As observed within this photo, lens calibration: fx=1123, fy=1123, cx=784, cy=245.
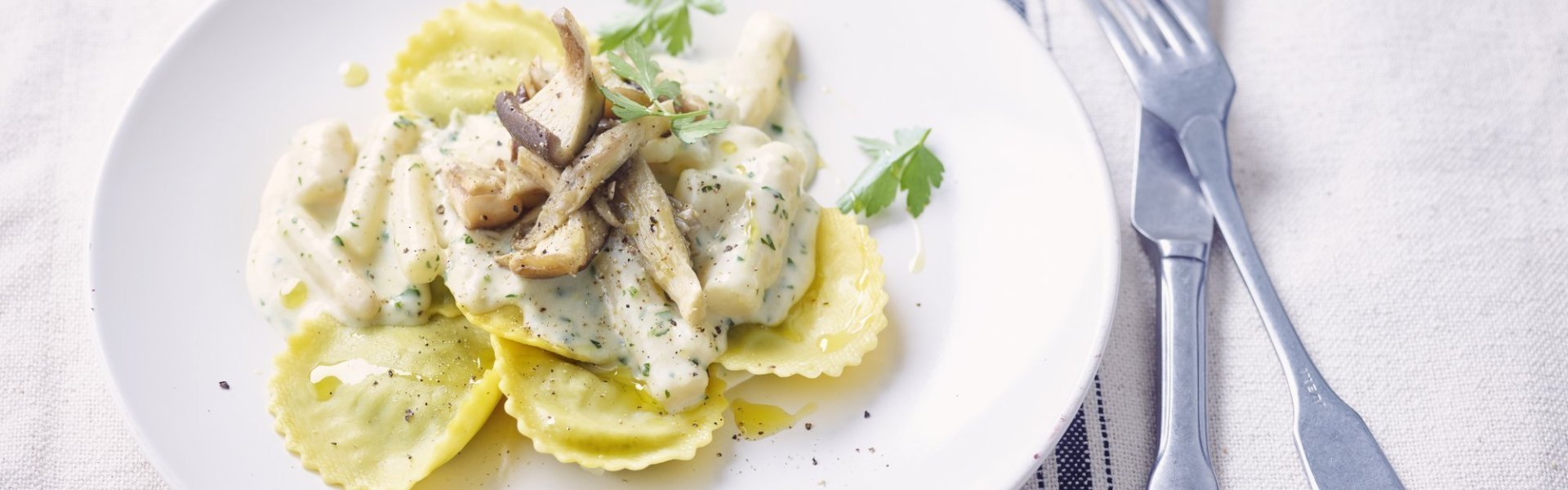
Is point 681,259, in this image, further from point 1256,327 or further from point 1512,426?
point 1512,426

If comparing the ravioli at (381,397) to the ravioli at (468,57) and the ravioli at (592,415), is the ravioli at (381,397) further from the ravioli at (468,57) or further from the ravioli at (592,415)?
Answer: the ravioli at (468,57)

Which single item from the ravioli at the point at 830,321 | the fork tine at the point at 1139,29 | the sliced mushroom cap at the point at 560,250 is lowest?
the ravioli at the point at 830,321

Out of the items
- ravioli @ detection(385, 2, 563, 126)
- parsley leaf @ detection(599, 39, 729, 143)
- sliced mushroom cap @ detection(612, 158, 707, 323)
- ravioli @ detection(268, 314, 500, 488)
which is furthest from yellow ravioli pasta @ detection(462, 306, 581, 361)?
ravioli @ detection(385, 2, 563, 126)

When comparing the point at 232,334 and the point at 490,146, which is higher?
the point at 490,146

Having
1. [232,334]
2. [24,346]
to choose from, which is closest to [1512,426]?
[232,334]

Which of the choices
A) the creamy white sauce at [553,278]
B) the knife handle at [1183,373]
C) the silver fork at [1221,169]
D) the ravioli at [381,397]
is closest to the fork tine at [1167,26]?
the silver fork at [1221,169]

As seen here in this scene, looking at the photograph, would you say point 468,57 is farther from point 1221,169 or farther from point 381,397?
point 1221,169

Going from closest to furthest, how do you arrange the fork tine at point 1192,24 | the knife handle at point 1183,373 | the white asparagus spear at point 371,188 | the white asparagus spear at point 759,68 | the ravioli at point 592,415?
1. the ravioli at point 592,415
2. the knife handle at point 1183,373
3. the white asparagus spear at point 371,188
4. the white asparagus spear at point 759,68
5. the fork tine at point 1192,24
